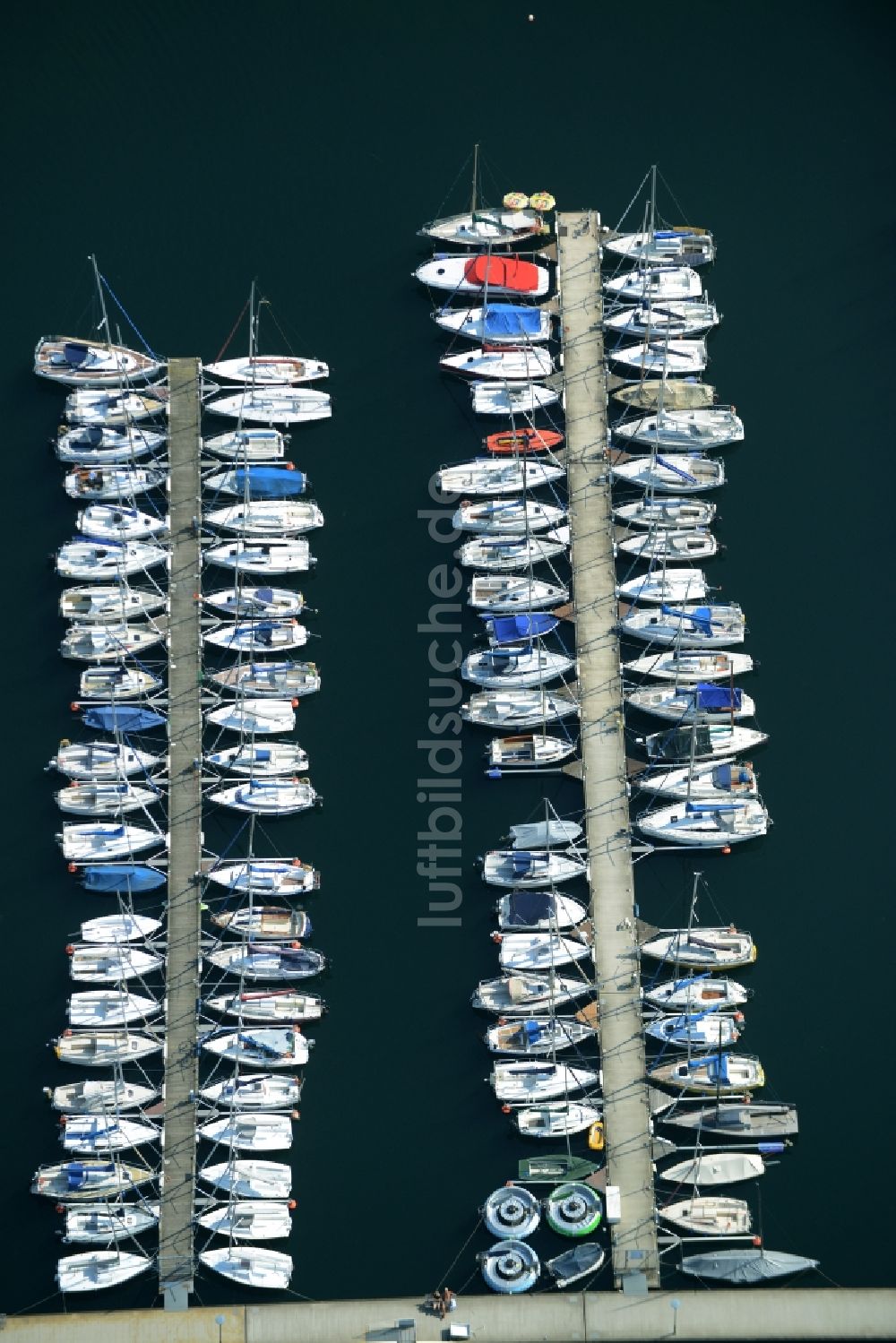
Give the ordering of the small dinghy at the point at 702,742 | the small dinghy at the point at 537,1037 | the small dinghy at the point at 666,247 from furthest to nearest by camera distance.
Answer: the small dinghy at the point at 666,247
the small dinghy at the point at 702,742
the small dinghy at the point at 537,1037

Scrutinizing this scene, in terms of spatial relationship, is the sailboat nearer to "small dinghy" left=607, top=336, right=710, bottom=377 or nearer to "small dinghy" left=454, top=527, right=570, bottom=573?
"small dinghy" left=607, top=336, right=710, bottom=377

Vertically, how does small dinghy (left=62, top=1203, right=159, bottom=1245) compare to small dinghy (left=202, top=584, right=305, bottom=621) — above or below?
below

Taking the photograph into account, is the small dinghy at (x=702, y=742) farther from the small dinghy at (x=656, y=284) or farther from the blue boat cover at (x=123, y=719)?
the blue boat cover at (x=123, y=719)

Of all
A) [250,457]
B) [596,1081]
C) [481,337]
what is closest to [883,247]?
[481,337]

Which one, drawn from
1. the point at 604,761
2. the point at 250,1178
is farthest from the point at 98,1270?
the point at 604,761

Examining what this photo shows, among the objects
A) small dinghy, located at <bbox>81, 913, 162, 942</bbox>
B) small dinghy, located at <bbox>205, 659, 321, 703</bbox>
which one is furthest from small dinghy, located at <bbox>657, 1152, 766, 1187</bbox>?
small dinghy, located at <bbox>205, 659, 321, 703</bbox>

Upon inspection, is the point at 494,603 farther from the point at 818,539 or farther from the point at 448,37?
the point at 448,37

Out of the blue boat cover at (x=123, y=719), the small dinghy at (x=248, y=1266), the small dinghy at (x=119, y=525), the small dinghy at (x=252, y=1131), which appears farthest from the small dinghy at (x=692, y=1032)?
the small dinghy at (x=119, y=525)
